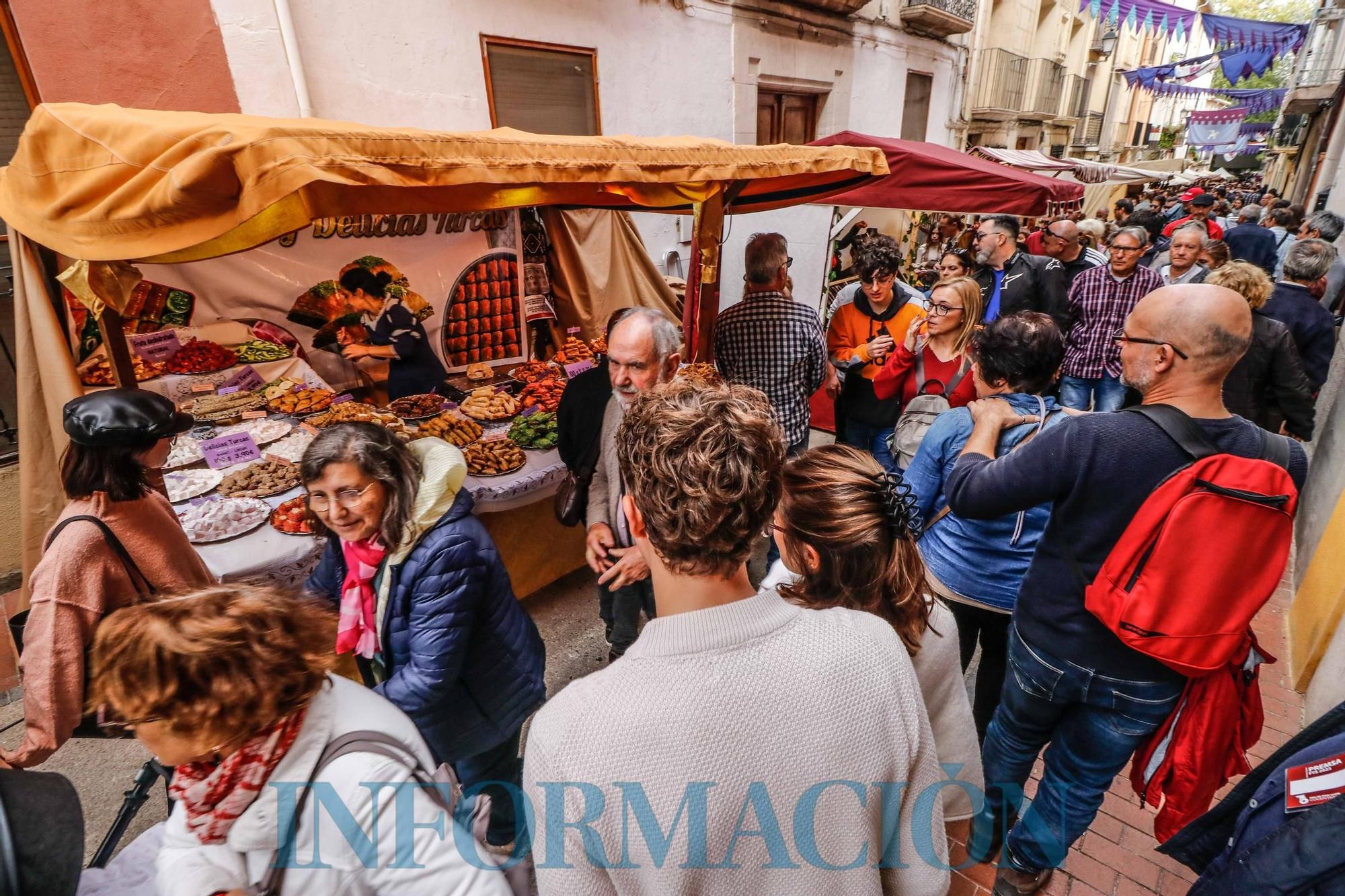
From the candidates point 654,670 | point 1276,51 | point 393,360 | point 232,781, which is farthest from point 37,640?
point 1276,51

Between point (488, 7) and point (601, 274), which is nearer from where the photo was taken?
point (488, 7)

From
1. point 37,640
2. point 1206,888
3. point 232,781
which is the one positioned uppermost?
point 232,781

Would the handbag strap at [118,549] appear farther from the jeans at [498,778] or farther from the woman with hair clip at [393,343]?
the woman with hair clip at [393,343]

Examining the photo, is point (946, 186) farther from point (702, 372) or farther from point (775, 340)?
point (702, 372)

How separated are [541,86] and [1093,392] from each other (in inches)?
259

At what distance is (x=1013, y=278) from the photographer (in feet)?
18.6

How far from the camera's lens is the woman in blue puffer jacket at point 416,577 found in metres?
2.04

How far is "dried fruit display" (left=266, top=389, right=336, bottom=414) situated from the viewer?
4641 mm

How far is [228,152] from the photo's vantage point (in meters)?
1.99

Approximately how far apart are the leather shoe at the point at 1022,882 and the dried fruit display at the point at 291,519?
3.49m

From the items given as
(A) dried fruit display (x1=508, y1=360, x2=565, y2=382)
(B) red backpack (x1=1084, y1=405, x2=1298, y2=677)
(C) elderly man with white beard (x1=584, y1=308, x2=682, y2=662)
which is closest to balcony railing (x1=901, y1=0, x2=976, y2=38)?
(A) dried fruit display (x1=508, y1=360, x2=565, y2=382)

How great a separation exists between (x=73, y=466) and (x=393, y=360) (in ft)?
10.2

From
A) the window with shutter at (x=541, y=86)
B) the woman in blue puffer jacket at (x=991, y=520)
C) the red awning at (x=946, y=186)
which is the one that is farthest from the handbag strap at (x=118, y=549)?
the window with shutter at (x=541, y=86)

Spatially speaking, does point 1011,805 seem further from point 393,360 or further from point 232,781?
point 393,360
